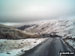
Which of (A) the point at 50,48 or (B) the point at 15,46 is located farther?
(A) the point at 50,48

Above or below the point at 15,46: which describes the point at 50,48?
below

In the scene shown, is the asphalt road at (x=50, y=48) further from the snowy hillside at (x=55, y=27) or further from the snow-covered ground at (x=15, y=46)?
the snowy hillside at (x=55, y=27)

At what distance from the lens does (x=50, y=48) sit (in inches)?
259

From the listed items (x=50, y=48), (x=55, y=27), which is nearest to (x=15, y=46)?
(x=50, y=48)

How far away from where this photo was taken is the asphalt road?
20.3 ft

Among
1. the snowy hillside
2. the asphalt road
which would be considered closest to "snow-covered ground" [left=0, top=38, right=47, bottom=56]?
the asphalt road

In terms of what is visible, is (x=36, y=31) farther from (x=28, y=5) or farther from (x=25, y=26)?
(x=28, y=5)

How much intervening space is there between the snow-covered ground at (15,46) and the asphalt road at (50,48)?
18 centimetres

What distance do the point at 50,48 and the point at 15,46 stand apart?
103 centimetres

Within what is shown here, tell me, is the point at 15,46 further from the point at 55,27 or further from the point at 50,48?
the point at 55,27

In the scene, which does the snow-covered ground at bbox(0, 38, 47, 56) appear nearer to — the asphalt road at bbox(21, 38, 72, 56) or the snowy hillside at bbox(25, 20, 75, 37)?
the asphalt road at bbox(21, 38, 72, 56)

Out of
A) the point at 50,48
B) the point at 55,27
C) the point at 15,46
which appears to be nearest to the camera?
the point at 15,46

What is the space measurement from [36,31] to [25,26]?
0.36 metres

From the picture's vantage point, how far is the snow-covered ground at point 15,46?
20.0 feet
